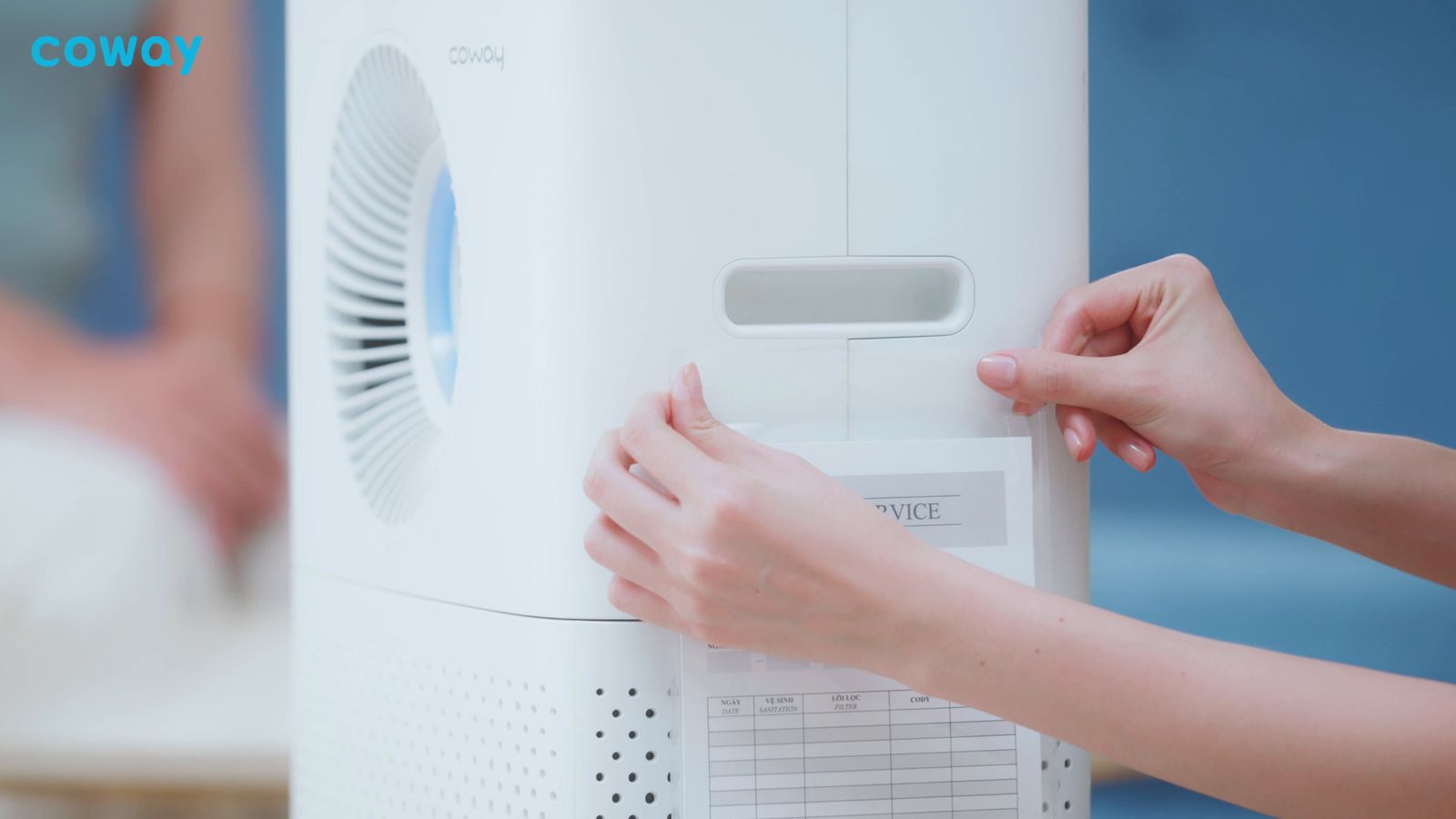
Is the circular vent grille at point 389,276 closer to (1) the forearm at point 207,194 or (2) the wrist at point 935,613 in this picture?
(2) the wrist at point 935,613

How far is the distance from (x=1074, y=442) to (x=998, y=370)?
69mm

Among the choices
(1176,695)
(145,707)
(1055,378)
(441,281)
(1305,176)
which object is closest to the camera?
(1176,695)

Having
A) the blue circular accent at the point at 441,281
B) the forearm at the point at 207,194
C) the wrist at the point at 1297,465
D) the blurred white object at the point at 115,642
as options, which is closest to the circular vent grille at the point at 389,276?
the blue circular accent at the point at 441,281

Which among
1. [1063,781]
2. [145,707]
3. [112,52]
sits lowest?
[145,707]

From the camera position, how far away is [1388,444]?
76 centimetres

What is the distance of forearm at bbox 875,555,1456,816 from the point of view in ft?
1.73

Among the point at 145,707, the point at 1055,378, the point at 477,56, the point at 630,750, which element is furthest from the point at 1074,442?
the point at 145,707

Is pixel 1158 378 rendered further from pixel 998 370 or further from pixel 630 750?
pixel 630 750

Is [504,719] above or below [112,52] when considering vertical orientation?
below

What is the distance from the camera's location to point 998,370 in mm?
665

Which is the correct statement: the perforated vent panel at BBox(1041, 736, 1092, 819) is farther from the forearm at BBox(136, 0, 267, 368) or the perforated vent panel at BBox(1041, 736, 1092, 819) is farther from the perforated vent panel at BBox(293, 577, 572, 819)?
the forearm at BBox(136, 0, 267, 368)

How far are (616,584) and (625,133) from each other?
256 mm

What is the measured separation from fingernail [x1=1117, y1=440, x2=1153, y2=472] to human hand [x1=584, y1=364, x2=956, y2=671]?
0.71 feet

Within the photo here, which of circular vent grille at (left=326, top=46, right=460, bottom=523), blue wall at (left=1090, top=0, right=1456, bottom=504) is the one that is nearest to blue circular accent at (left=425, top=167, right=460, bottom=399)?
circular vent grille at (left=326, top=46, right=460, bottom=523)
